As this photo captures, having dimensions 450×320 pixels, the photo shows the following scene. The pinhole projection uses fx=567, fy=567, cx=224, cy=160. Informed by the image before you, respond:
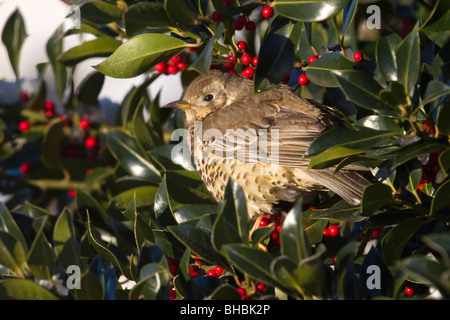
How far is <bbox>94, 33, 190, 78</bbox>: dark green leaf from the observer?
2.31 meters

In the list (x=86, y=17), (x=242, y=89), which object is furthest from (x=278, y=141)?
(x=86, y=17)

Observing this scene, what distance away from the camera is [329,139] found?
1.96 metres

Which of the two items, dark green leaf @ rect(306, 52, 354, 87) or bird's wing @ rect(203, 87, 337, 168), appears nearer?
dark green leaf @ rect(306, 52, 354, 87)

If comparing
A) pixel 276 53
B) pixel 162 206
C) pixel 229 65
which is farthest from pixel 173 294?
pixel 229 65

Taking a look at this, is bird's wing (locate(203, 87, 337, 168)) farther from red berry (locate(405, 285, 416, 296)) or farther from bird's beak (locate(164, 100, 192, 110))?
red berry (locate(405, 285, 416, 296))

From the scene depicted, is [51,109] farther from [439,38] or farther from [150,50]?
[439,38]

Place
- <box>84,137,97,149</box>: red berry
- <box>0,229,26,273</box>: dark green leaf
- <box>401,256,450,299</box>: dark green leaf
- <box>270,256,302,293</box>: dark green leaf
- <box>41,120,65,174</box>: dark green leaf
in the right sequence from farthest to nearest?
<box>84,137,97,149</box>: red berry → <box>41,120,65,174</box>: dark green leaf → <box>0,229,26,273</box>: dark green leaf → <box>270,256,302,293</box>: dark green leaf → <box>401,256,450,299</box>: dark green leaf

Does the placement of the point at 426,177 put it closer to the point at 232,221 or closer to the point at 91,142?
the point at 232,221

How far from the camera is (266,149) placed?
2.91 m

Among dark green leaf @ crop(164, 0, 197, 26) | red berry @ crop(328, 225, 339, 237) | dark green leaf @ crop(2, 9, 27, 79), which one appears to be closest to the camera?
dark green leaf @ crop(164, 0, 197, 26)

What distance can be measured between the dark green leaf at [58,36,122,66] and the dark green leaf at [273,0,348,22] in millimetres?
1313

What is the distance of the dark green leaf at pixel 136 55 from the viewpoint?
231 centimetres

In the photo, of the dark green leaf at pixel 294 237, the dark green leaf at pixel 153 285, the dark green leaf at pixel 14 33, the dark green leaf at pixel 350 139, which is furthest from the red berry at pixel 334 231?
the dark green leaf at pixel 14 33

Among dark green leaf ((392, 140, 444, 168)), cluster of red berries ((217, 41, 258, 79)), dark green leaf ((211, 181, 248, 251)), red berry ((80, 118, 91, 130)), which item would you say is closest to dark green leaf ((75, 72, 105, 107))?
red berry ((80, 118, 91, 130))
